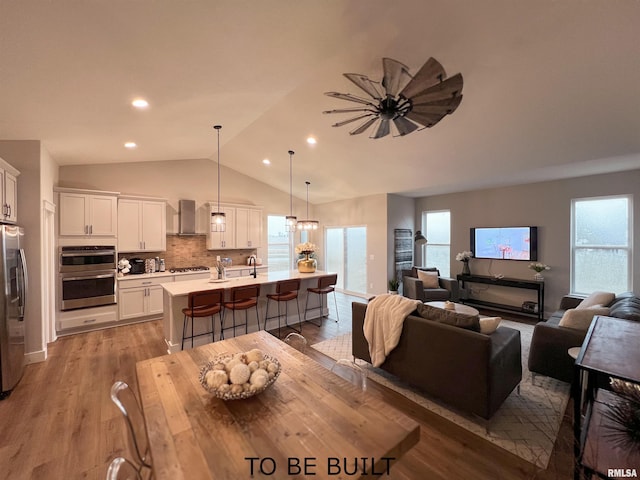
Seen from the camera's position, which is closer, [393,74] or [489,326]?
[393,74]

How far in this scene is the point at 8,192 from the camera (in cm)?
296

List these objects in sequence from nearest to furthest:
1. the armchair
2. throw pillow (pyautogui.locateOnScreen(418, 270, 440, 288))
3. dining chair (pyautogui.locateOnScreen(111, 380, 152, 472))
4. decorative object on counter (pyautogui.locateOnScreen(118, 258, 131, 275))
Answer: dining chair (pyautogui.locateOnScreen(111, 380, 152, 472)) → decorative object on counter (pyautogui.locateOnScreen(118, 258, 131, 275)) → the armchair → throw pillow (pyautogui.locateOnScreen(418, 270, 440, 288))

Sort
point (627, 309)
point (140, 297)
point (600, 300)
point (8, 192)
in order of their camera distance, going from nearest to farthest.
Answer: point (627, 309) → point (8, 192) → point (600, 300) → point (140, 297)

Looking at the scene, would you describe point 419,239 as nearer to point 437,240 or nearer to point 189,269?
point 437,240

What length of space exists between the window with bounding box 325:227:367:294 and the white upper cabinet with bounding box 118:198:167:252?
14.5 ft

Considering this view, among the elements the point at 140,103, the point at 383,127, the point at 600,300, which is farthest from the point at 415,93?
the point at 600,300

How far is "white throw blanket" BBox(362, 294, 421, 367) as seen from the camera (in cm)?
270

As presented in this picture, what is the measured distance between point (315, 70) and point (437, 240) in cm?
536

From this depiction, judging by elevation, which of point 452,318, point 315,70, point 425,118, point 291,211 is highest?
point 315,70

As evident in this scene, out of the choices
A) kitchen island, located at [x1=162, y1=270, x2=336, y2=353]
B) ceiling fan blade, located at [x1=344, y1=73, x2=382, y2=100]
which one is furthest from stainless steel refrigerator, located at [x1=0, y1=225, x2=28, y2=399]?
ceiling fan blade, located at [x1=344, y1=73, x2=382, y2=100]

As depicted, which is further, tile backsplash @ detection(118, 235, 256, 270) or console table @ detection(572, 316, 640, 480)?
tile backsplash @ detection(118, 235, 256, 270)

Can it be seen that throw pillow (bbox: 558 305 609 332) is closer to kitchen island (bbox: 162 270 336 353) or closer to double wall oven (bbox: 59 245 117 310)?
kitchen island (bbox: 162 270 336 353)

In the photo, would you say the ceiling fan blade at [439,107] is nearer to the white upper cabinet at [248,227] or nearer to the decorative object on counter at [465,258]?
the decorative object on counter at [465,258]

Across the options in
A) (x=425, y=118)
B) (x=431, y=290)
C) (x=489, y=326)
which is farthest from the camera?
(x=431, y=290)
